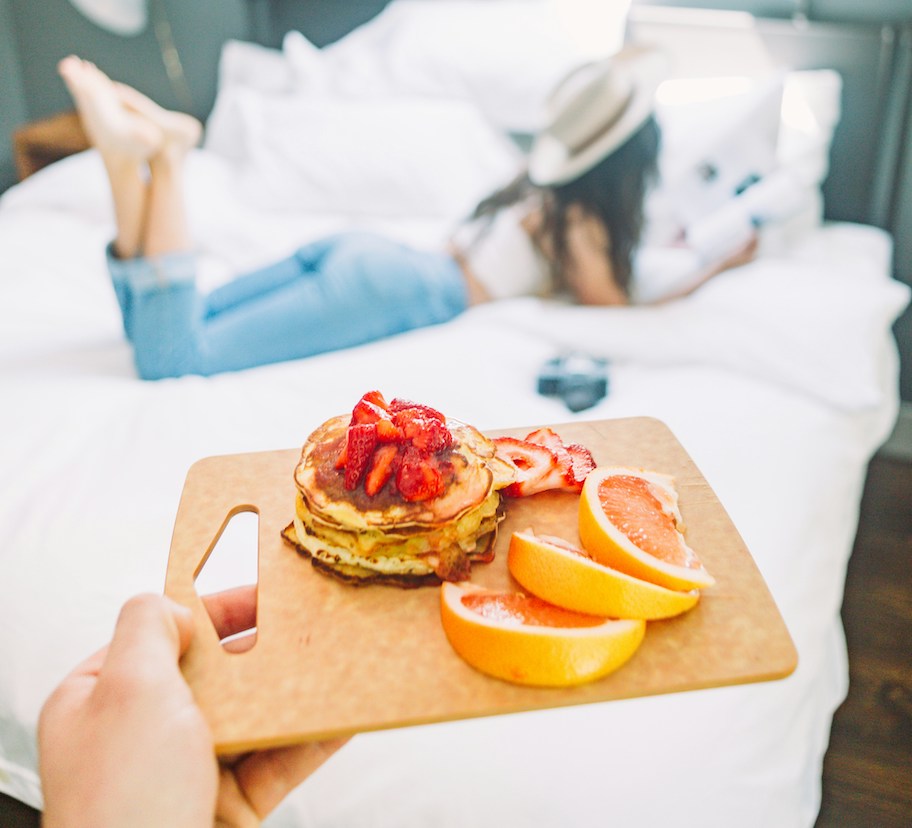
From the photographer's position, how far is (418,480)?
646 mm

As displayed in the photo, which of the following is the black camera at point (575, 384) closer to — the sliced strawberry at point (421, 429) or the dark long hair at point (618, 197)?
the dark long hair at point (618, 197)

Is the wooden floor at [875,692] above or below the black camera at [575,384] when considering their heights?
below

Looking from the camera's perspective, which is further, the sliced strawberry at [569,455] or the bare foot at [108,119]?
the bare foot at [108,119]

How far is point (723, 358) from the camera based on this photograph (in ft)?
4.79

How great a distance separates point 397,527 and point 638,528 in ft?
0.64

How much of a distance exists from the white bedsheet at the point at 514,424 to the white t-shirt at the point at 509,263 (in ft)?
0.26

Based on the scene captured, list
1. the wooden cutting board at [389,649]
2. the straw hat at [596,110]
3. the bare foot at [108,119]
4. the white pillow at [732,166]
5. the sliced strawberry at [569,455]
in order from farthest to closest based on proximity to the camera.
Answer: the white pillow at [732,166], the straw hat at [596,110], the bare foot at [108,119], the sliced strawberry at [569,455], the wooden cutting board at [389,649]

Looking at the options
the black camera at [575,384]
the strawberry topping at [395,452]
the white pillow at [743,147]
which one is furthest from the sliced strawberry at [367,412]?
the white pillow at [743,147]

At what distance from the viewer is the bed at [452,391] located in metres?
0.79

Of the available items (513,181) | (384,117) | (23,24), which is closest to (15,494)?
(513,181)

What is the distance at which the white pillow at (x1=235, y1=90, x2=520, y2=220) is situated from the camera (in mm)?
2322

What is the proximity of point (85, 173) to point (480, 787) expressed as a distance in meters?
2.13

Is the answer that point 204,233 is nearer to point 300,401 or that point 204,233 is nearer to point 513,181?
point 513,181

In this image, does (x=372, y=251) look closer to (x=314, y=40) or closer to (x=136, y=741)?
(x=136, y=741)
